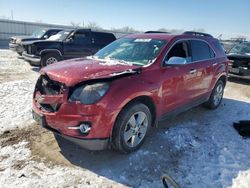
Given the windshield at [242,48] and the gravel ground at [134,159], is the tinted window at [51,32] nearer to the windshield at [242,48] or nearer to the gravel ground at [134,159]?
the windshield at [242,48]

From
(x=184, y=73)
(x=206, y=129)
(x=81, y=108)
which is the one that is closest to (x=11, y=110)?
(x=81, y=108)

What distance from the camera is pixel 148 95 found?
3.97 meters

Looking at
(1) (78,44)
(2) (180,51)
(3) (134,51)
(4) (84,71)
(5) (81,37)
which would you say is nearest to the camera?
(4) (84,71)

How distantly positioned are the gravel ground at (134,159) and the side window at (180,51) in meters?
1.39

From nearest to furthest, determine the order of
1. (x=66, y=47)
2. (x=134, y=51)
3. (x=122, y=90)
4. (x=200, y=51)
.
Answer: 1. (x=122, y=90)
2. (x=134, y=51)
3. (x=200, y=51)
4. (x=66, y=47)

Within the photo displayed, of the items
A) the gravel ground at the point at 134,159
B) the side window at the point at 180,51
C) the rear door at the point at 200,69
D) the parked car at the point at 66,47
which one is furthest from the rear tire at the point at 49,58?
the side window at the point at 180,51

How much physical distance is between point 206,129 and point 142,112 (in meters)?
1.89

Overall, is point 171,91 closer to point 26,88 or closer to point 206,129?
point 206,129

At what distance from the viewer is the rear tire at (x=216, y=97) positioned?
629 centimetres

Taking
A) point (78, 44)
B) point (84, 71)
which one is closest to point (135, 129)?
point (84, 71)

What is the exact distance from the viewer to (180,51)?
16.3 ft

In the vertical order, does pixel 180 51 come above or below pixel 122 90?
above

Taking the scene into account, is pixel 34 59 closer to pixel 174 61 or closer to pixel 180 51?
pixel 180 51

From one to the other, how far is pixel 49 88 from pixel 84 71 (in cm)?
62
